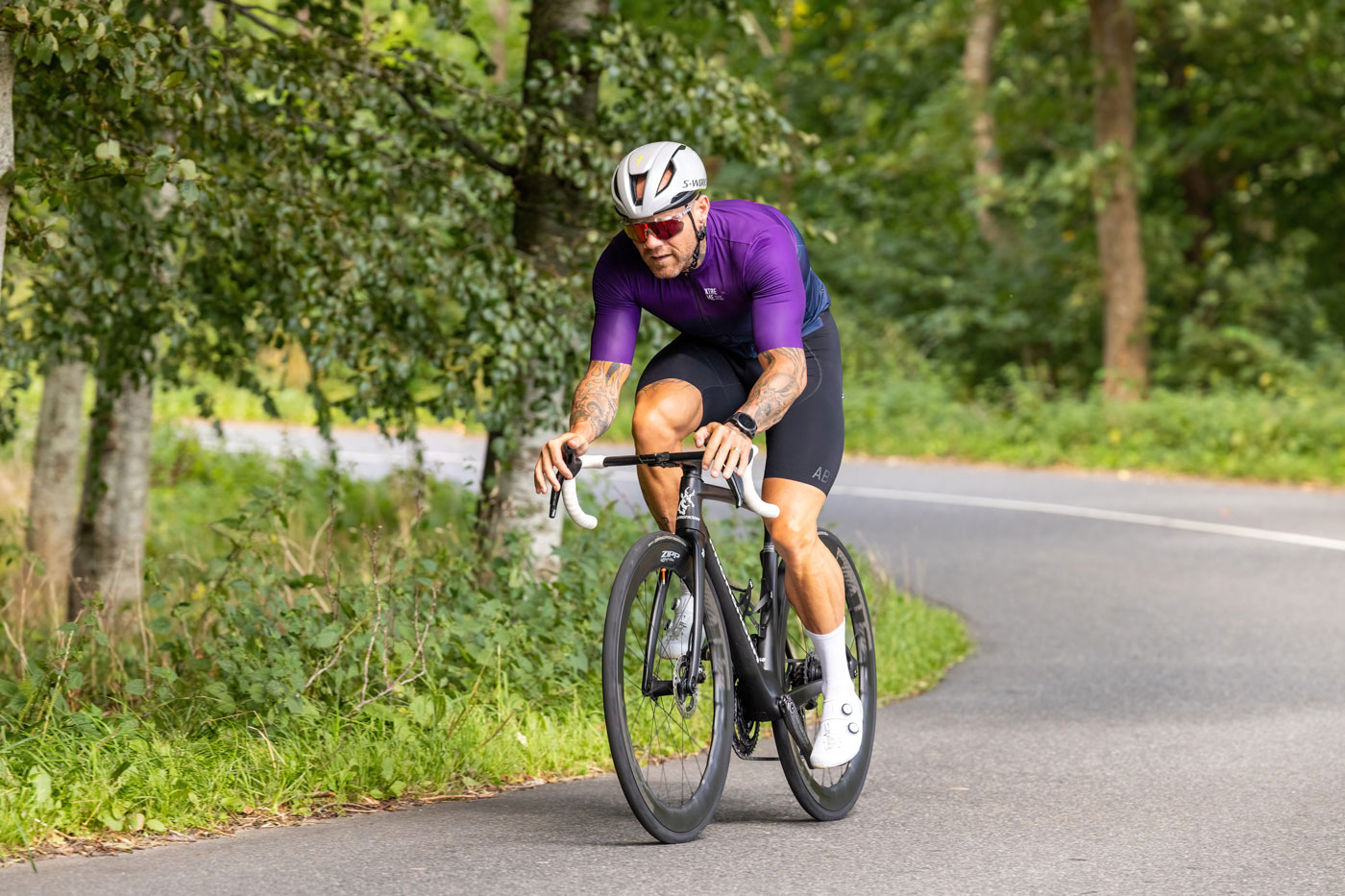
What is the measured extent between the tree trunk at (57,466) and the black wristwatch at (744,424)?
8.41 m

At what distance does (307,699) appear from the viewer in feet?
19.3

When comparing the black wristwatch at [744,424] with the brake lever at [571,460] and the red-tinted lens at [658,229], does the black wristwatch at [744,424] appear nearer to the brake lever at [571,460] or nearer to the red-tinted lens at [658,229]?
the brake lever at [571,460]

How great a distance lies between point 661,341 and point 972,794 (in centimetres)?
351

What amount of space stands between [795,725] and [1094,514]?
10771 millimetres

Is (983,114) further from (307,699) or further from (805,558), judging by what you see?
(805,558)

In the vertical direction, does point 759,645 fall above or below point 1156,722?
above

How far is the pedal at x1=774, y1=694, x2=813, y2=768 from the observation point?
517 cm

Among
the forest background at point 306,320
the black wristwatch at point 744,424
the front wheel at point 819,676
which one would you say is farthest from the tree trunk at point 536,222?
the black wristwatch at point 744,424

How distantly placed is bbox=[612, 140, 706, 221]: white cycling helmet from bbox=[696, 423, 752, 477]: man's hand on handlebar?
0.69 m

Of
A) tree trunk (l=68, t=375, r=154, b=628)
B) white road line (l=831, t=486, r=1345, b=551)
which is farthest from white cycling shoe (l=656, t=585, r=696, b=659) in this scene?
white road line (l=831, t=486, r=1345, b=551)

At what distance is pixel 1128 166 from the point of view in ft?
75.0

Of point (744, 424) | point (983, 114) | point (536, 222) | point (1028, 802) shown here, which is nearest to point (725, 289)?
point (744, 424)

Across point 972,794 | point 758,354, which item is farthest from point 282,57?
point 972,794

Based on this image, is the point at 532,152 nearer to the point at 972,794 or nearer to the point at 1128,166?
the point at 972,794
